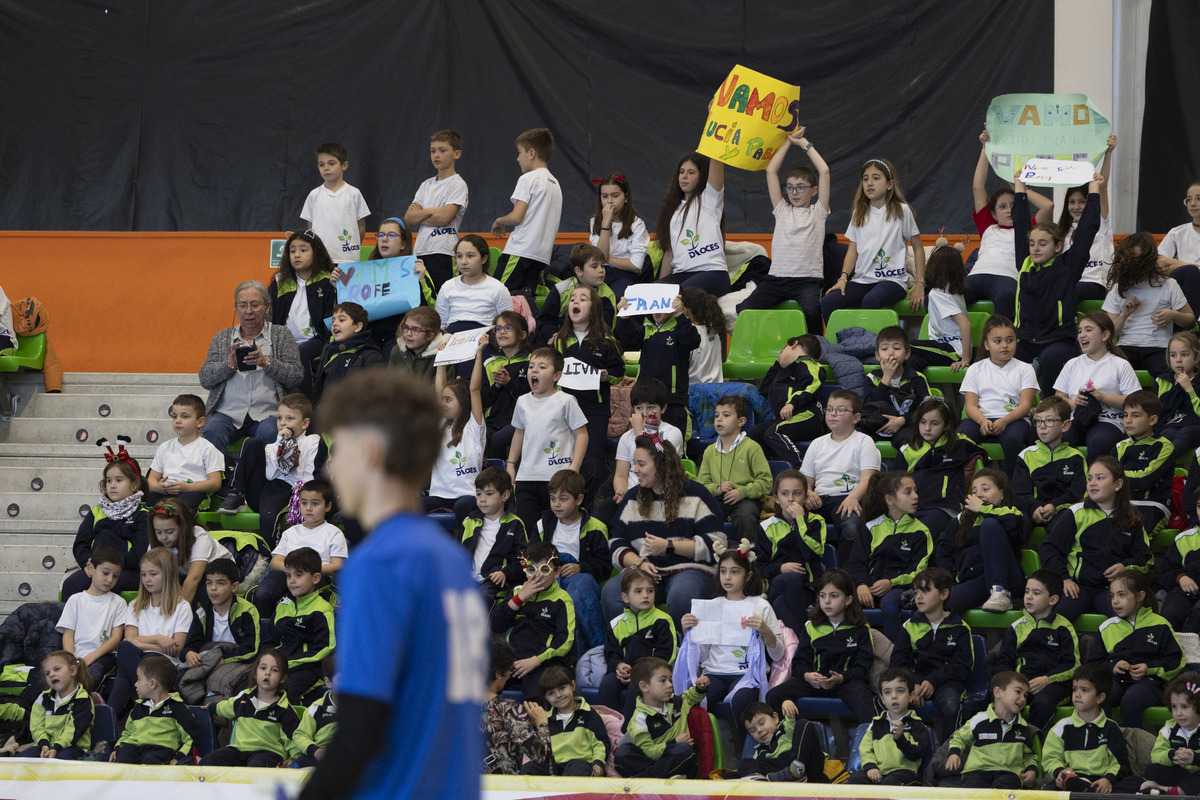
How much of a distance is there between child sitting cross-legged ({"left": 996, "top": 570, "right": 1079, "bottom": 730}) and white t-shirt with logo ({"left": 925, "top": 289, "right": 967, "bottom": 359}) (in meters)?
2.44

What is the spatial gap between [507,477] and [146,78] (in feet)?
21.8

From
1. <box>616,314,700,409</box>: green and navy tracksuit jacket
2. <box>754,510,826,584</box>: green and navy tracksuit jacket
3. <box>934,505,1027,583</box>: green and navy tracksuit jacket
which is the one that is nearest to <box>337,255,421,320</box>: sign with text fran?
<box>616,314,700,409</box>: green and navy tracksuit jacket

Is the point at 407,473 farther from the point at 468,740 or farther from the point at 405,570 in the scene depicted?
the point at 468,740

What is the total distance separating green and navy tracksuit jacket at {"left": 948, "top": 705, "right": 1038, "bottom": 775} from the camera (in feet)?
21.4

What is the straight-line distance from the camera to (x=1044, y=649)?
7090 mm

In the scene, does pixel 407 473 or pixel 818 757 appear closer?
pixel 407 473

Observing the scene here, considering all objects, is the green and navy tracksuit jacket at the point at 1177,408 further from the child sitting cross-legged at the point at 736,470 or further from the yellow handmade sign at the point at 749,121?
the yellow handmade sign at the point at 749,121

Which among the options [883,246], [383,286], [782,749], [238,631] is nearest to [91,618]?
[238,631]

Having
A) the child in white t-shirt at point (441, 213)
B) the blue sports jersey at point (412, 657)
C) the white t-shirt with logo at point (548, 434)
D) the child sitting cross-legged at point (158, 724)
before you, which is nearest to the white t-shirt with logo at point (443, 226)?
the child in white t-shirt at point (441, 213)

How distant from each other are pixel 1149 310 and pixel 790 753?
4.52 m

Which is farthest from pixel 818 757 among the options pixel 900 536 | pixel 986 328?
pixel 986 328

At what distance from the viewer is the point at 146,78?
1227 centimetres

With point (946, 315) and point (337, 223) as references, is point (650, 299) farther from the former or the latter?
point (337, 223)

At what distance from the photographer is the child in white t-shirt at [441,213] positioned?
10.3 m
